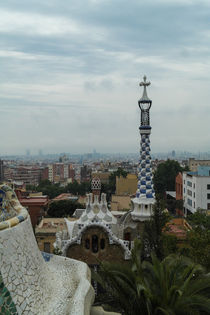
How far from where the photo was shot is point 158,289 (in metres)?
7.77

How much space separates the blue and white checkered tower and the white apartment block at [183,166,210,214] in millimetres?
18221

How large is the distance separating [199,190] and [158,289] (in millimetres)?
27142

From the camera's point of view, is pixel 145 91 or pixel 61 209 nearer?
pixel 145 91

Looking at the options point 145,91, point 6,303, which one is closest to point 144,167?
point 145,91

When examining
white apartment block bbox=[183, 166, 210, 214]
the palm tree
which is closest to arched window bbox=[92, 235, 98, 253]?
the palm tree

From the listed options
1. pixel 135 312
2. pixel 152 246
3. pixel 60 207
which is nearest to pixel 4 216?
pixel 135 312

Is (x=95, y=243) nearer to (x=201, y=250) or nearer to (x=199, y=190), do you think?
(x=201, y=250)

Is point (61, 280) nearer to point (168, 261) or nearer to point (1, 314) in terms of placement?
point (1, 314)

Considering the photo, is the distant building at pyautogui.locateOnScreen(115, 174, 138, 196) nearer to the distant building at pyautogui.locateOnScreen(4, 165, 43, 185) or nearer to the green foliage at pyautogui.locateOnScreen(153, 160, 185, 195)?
the green foliage at pyautogui.locateOnScreen(153, 160, 185, 195)

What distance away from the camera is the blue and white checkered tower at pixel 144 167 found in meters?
15.3

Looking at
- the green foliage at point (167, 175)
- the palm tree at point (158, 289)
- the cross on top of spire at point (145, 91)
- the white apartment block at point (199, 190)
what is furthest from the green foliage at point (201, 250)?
the green foliage at point (167, 175)

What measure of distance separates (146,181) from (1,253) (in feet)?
37.5

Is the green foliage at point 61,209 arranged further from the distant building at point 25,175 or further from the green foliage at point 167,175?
the distant building at point 25,175

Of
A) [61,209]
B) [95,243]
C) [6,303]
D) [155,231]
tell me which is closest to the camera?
[6,303]
